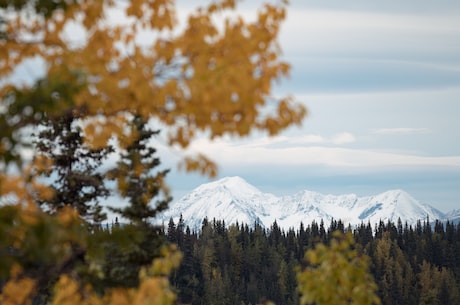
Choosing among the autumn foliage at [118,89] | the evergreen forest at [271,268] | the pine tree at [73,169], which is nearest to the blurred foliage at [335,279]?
the autumn foliage at [118,89]

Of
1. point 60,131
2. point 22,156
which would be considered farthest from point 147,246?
point 22,156

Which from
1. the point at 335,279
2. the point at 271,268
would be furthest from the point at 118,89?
the point at 271,268

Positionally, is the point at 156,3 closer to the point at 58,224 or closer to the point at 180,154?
the point at 180,154

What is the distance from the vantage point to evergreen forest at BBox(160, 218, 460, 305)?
137 m

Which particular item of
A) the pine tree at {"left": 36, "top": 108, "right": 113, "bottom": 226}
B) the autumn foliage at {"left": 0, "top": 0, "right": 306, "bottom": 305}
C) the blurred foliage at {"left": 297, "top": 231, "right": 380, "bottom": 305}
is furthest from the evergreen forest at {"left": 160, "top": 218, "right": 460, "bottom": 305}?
the autumn foliage at {"left": 0, "top": 0, "right": 306, "bottom": 305}

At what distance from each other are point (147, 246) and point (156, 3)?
1759 cm

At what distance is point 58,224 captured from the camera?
666 centimetres

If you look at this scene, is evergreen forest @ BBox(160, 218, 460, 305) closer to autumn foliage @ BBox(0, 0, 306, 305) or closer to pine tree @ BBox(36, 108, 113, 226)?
pine tree @ BBox(36, 108, 113, 226)

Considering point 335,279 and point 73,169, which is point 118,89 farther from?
point 73,169

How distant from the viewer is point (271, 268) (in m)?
168

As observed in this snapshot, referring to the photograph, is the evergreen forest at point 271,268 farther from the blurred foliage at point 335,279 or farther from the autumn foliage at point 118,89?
the autumn foliage at point 118,89

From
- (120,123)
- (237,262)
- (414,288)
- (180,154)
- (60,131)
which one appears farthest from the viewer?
(237,262)

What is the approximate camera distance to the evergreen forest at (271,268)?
13688cm

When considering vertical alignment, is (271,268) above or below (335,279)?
above
